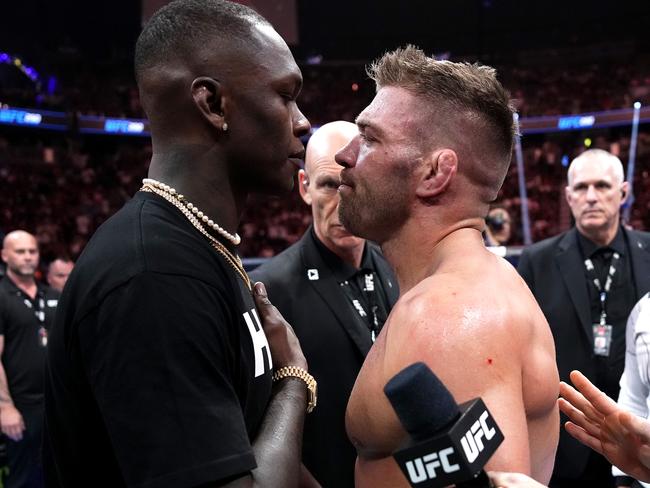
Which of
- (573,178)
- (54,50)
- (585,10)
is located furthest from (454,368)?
(585,10)

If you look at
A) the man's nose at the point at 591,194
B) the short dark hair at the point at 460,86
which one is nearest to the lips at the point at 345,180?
the short dark hair at the point at 460,86

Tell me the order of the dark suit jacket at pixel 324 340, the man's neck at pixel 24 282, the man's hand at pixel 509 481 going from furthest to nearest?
the man's neck at pixel 24 282 → the dark suit jacket at pixel 324 340 → the man's hand at pixel 509 481

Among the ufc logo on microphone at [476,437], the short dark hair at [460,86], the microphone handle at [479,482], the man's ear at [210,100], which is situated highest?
the short dark hair at [460,86]

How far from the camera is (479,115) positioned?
1775mm

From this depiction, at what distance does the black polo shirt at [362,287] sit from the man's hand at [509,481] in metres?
1.91

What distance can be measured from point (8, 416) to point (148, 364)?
493 centimetres

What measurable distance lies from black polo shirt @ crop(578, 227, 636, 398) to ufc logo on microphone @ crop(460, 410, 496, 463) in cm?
338

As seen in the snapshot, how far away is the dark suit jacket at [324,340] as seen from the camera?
2750 millimetres

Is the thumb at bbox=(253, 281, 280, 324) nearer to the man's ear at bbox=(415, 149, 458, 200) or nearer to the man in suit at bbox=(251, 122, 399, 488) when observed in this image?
the man's ear at bbox=(415, 149, 458, 200)

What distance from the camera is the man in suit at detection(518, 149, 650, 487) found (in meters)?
3.99

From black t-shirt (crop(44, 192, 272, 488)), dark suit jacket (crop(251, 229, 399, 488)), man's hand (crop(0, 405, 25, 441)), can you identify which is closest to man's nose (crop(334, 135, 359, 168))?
black t-shirt (crop(44, 192, 272, 488))

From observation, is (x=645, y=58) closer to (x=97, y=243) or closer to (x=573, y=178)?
(x=573, y=178)

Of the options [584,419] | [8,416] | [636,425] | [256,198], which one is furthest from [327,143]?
[256,198]

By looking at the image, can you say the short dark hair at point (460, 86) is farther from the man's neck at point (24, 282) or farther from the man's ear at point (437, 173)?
the man's neck at point (24, 282)
